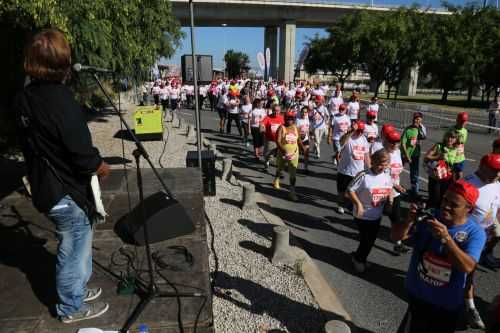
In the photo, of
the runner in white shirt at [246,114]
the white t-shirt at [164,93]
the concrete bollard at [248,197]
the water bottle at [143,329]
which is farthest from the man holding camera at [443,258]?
the white t-shirt at [164,93]

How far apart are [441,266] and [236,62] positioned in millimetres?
90169

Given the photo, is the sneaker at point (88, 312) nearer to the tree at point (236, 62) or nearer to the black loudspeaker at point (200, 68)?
the black loudspeaker at point (200, 68)

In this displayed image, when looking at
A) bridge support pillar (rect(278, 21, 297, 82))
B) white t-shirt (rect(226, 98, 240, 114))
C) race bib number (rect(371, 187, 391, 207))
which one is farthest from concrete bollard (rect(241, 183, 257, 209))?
bridge support pillar (rect(278, 21, 297, 82))

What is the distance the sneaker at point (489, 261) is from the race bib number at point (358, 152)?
95.3 inches

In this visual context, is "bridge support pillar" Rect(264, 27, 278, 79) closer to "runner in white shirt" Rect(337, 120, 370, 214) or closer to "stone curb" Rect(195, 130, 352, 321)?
"runner in white shirt" Rect(337, 120, 370, 214)

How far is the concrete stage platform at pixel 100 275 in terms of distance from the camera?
308 cm

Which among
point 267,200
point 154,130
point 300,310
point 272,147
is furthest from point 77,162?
point 154,130

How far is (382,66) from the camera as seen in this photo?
3909 cm

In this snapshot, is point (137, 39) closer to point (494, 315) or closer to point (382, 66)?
point (494, 315)

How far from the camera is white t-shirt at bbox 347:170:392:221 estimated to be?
15.8 feet

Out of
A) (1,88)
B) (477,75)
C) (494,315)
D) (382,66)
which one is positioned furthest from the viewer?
(382,66)

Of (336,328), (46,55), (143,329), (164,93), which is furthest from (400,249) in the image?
(164,93)

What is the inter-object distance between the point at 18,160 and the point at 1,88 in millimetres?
2408

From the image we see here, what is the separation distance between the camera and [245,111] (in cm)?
1365
